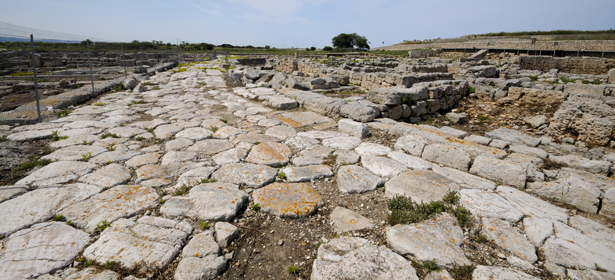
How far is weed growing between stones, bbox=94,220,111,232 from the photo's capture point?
7.61 ft

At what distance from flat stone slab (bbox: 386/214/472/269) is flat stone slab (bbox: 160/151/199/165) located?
286 centimetres

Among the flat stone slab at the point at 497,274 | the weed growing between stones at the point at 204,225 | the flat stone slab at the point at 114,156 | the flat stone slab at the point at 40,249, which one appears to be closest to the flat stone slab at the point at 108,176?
the flat stone slab at the point at 114,156

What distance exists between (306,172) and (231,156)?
3.80ft

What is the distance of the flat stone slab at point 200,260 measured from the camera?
191 centimetres

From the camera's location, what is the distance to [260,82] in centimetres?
1007

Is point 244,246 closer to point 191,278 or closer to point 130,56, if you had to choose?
point 191,278

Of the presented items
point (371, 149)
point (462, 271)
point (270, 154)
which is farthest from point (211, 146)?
point (462, 271)

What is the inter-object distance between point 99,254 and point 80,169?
1935 mm

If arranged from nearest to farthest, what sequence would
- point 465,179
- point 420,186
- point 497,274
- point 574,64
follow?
point 497,274 < point 420,186 < point 465,179 < point 574,64

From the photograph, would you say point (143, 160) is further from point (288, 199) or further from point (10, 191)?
point (288, 199)

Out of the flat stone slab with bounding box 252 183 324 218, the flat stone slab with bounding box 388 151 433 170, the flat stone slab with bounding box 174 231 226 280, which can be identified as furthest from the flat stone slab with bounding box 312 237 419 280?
the flat stone slab with bounding box 388 151 433 170

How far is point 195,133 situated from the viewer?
4887 millimetres

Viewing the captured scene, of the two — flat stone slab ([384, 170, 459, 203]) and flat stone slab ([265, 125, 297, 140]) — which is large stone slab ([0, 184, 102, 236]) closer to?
flat stone slab ([265, 125, 297, 140])

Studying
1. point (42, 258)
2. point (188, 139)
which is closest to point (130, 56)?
point (188, 139)
